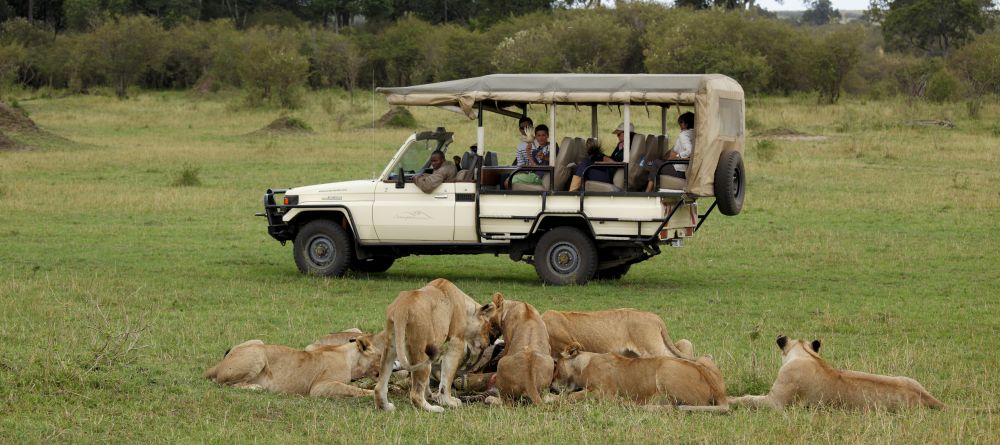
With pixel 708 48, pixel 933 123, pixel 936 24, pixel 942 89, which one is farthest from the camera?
pixel 936 24

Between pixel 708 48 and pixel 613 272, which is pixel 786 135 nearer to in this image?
pixel 708 48

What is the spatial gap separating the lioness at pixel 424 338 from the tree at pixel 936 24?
6648 centimetres

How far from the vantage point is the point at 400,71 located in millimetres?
65625

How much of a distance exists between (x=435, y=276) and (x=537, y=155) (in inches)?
77.5

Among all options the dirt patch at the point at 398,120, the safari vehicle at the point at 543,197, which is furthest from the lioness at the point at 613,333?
the dirt patch at the point at 398,120

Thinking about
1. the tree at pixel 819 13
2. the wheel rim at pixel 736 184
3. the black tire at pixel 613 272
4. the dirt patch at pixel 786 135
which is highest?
the tree at pixel 819 13

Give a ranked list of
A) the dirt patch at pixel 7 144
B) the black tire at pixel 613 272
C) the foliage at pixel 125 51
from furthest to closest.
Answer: the foliage at pixel 125 51 → the dirt patch at pixel 7 144 → the black tire at pixel 613 272

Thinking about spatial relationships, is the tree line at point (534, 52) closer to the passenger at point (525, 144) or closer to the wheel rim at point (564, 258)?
the passenger at point (525, 144)

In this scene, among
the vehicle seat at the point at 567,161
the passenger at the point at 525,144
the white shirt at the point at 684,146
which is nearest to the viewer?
the white shirt at the point at 684,146

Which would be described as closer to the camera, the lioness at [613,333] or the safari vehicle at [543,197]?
the lioness at [613,333]

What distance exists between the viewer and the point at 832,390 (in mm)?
7680

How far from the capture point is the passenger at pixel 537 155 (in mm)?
14005

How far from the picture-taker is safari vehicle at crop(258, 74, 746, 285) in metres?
13.4

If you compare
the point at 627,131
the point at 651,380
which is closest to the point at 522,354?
the point at 651,380
